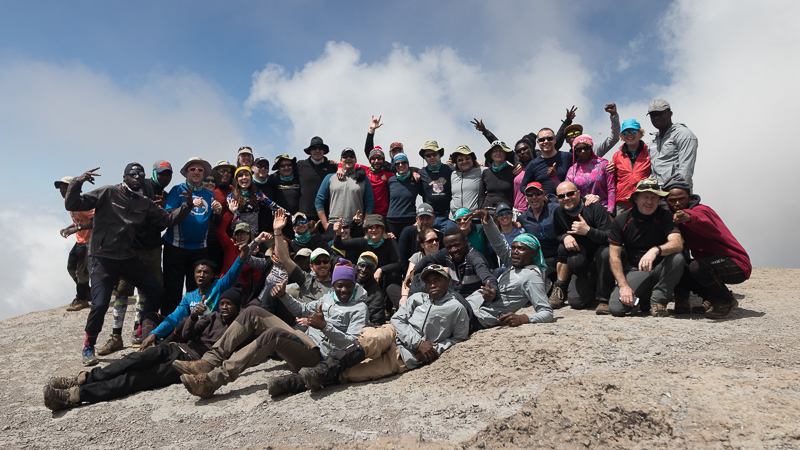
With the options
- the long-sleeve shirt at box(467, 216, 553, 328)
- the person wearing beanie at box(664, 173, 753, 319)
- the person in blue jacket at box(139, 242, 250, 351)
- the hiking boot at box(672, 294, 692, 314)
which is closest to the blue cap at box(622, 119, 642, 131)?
the person wearing beanie at box(664, 173, 753, 319)

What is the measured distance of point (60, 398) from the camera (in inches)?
201

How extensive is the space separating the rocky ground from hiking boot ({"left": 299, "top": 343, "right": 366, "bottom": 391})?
7.5 inches

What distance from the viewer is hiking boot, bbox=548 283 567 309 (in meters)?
7.20

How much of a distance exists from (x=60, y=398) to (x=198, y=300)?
84.1 inches

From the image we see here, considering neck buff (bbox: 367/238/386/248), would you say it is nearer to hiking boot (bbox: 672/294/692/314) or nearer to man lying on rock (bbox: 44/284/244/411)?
man lying on rock (bbox: 44/284/244/411)

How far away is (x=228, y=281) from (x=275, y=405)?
2750 millimetres

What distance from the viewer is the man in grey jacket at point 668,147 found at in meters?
6.70

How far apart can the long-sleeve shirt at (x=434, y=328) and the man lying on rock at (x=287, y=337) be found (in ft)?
1.97

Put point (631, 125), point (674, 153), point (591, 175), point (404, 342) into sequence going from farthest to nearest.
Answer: point (591, 175), point (631, 125), point (674, 153), point (404, 342)

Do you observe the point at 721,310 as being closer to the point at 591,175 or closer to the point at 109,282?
the point at 591,175

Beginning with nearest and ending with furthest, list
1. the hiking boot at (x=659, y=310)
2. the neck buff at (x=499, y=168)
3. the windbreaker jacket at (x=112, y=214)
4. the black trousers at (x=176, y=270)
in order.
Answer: the hiking boot at (x=659, y=310), the windbreaker jacket at (x=112, y=214), the black trousers at (x=176, y=270), the neck buff at (x=499, y=168)

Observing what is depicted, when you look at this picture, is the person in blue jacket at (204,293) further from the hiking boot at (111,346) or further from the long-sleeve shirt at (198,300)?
the hiking boot at (111,346)

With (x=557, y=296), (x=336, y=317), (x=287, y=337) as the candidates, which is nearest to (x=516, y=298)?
(x=557, y=296)

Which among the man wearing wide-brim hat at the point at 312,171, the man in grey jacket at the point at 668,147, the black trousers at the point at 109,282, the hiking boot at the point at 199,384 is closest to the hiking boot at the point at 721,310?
the man in grey jacket at the point at 668,147
